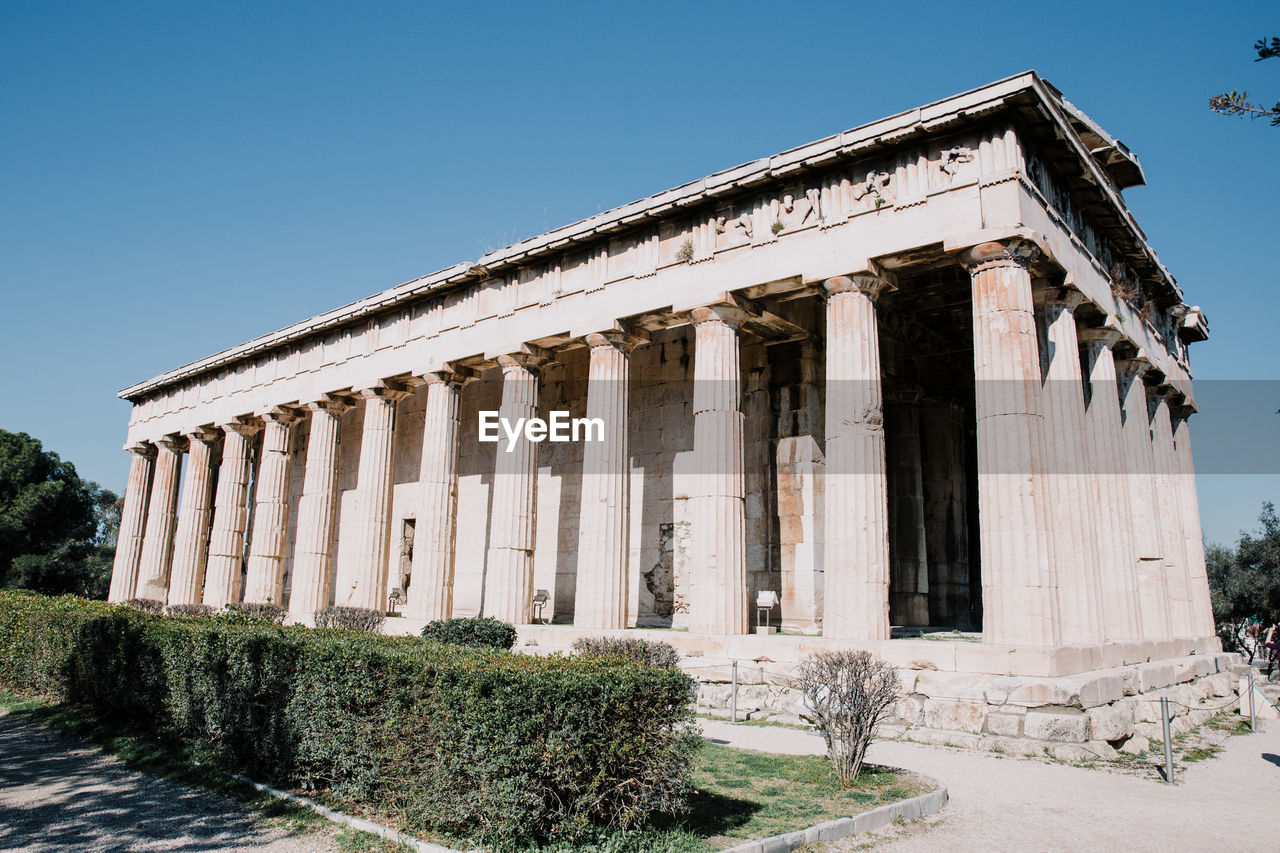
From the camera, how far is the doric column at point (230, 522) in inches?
1070

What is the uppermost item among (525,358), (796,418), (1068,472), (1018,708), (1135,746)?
(525,358)

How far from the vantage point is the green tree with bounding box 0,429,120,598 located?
40031mm

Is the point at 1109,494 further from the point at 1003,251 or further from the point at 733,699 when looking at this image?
the point at 733,699

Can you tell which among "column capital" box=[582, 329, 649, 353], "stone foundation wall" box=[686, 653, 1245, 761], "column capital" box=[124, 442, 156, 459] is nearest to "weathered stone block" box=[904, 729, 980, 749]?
"stone foundation wall" box=[686, 653, 1245, 761]

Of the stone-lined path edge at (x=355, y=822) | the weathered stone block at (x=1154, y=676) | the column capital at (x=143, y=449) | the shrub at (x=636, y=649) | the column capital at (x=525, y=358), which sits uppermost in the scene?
the column capital at (x=525, y=358)

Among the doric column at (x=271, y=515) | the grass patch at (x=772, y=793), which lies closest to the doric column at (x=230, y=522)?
the doric column at (x=271, y=515)

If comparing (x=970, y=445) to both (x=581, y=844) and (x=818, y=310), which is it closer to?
(x=818, y=310)

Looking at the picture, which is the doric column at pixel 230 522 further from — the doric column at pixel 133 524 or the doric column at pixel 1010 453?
the doric column at pixel 1010 453

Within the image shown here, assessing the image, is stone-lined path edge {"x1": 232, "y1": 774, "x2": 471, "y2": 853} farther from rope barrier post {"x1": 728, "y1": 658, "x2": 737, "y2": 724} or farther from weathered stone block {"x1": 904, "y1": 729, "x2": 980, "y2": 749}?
weathered stone block {"x1": 904, "y1": 729, "x2": 980, "y2": 749}

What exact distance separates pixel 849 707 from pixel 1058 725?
3742 millimetres

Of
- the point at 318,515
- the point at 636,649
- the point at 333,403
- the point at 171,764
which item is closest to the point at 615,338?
the point at 636,649

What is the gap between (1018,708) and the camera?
438 inches

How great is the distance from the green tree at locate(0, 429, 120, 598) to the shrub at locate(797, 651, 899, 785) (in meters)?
43.0

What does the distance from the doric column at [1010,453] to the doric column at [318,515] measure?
1806 cm
